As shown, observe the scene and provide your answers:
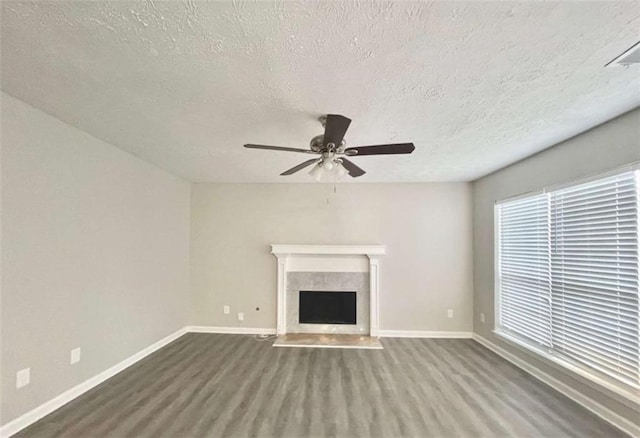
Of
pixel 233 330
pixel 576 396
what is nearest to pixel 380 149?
pixel 576 396

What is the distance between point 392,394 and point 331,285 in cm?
221

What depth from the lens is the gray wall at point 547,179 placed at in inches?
96.0

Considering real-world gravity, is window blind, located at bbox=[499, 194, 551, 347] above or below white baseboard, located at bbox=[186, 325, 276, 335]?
above

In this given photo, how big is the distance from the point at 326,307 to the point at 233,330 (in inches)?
61.9

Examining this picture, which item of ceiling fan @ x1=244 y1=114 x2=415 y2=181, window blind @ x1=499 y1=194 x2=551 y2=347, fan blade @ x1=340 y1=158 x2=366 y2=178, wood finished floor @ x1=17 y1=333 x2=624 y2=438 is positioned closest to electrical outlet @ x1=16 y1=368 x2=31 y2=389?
wood finished floor @ x1=17 y1=333 x2=624 y2=438

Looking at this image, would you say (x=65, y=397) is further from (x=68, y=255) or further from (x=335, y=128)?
(x=335, y=128)

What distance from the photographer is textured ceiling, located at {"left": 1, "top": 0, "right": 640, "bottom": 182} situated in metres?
1.38

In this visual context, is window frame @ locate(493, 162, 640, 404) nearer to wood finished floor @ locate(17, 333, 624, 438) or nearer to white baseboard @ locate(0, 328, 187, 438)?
wood finished floor @ locate(17, 333, 624, 438)

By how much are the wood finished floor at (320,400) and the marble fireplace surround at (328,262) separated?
2.99 feet

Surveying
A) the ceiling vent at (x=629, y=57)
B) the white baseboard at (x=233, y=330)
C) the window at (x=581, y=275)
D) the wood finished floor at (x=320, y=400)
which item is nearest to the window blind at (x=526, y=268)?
the window at (x=581, y=275)

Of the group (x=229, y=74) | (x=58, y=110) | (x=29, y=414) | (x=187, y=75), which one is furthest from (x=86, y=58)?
(x=29, y=414)

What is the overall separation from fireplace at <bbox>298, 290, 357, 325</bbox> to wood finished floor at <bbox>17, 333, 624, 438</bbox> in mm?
935

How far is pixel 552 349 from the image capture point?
3.19 meters

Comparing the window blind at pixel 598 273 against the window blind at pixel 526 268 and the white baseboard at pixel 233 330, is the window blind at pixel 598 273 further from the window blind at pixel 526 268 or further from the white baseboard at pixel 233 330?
the white baseboard at pixel 233 330
